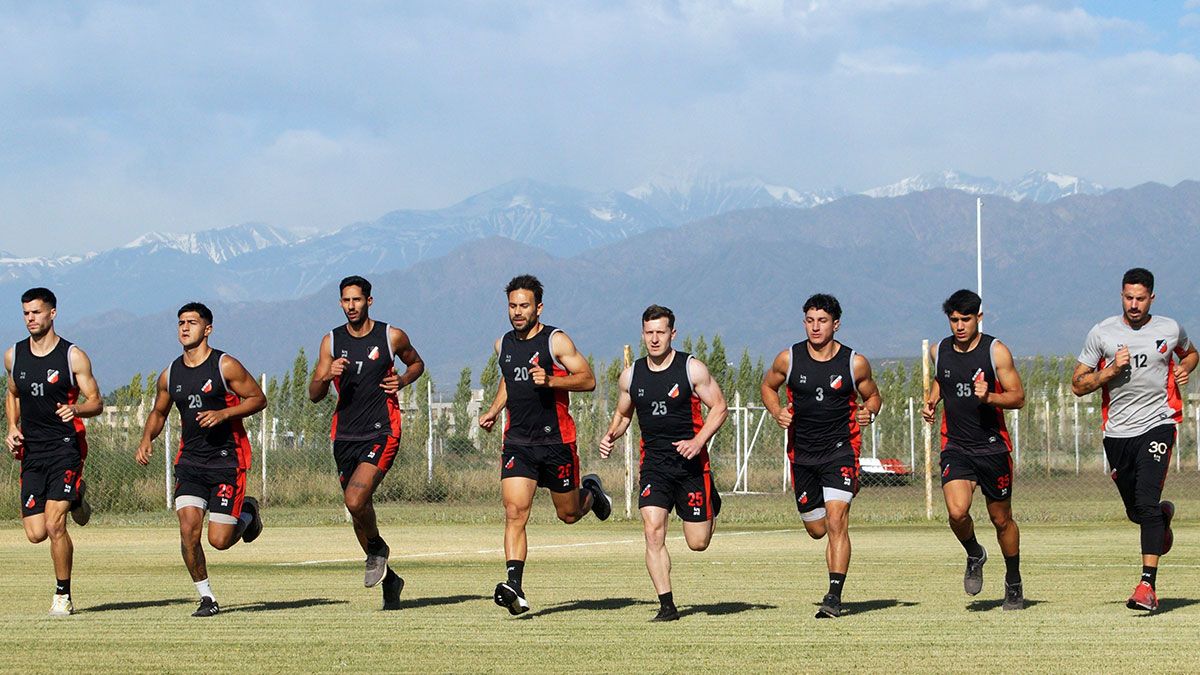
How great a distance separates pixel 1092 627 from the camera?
1205 cm

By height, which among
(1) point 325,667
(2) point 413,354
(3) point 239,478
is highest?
(2) point 413,354

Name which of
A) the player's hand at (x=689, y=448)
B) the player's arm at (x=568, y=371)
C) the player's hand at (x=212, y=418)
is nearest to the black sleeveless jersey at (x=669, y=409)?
the player's hand at (x=689, y=448)

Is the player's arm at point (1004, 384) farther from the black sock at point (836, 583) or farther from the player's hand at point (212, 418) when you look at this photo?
the player's hand at point (212, 418)

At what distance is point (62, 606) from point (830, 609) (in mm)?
5533

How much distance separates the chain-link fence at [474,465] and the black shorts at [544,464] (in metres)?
12.8

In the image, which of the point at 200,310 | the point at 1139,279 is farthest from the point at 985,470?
the point at 200,310

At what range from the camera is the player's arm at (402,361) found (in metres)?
14.1

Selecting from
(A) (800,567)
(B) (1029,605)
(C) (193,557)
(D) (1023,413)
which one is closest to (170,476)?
(A) (800,567)

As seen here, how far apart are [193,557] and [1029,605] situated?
605cm

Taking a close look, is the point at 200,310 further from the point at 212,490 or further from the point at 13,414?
the point at 13,414

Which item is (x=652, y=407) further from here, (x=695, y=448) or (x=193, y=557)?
(x=193, y=557)

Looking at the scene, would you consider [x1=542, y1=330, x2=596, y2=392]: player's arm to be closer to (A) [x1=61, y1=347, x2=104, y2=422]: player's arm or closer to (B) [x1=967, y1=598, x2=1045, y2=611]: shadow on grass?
(B) [x1=967, y1=598, x2=1045, y2=611]: shadow on grass

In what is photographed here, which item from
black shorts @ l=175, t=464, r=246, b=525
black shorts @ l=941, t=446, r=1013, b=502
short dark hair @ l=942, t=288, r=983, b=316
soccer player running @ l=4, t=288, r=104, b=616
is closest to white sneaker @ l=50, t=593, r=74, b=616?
soccer player running @ l=4, t=288, r=104, b=616

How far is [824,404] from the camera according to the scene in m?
13.6
